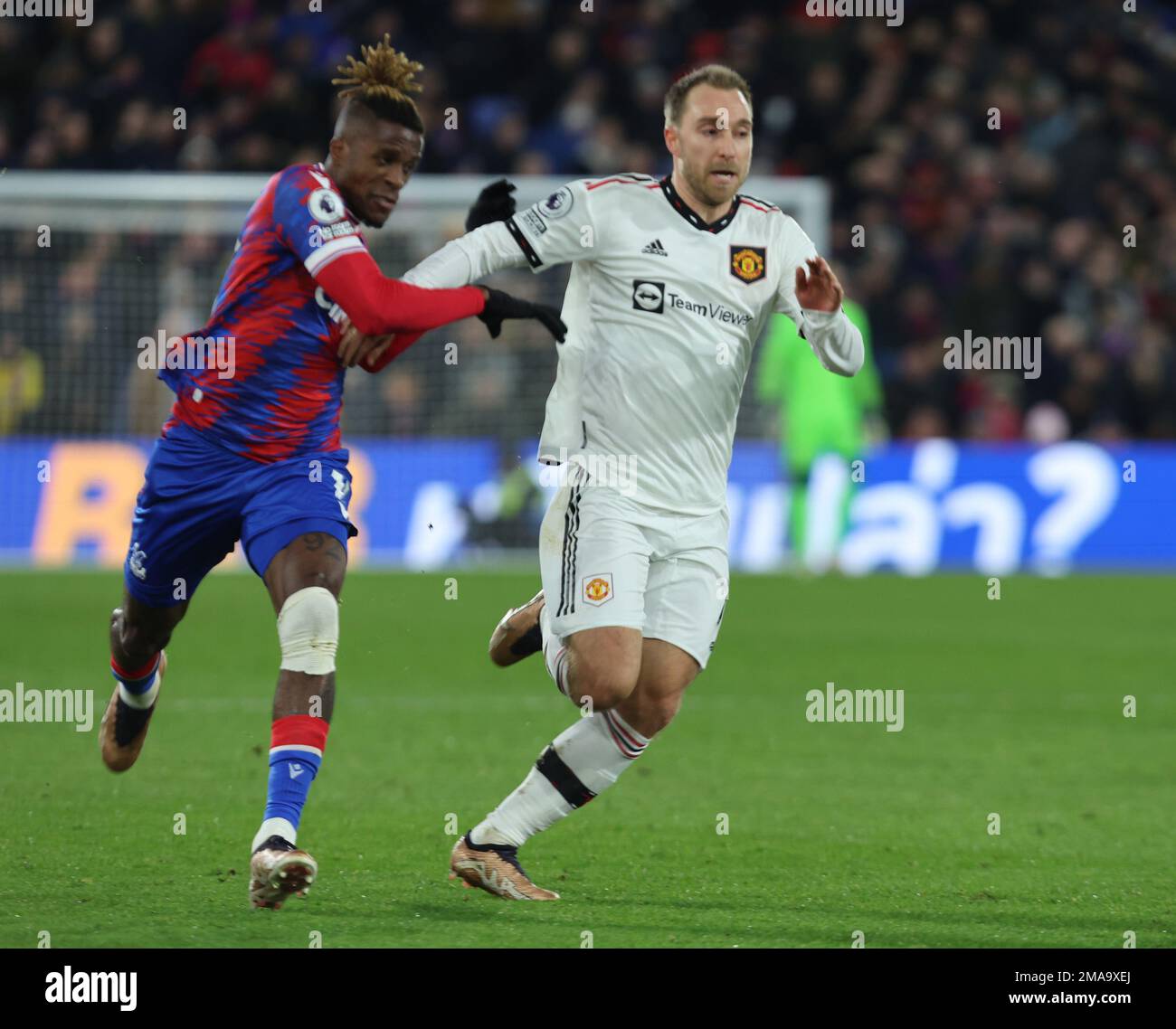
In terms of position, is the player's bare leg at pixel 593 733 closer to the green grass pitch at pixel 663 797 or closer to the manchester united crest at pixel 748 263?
the green grass pitch at pixel 663 797

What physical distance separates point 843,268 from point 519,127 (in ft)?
11.4

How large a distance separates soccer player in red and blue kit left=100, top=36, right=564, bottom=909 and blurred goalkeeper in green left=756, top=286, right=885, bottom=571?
1016 centimetres

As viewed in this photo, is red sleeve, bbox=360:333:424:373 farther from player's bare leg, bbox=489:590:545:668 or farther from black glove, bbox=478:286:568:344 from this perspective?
player's bare leg, bbox=489:590:545:668

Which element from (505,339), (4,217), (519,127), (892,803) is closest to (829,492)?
(505,339)

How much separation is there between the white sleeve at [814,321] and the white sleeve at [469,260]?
2.62 feet

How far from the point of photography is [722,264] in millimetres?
5840

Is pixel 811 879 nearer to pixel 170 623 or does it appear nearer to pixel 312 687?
pixel 312 687

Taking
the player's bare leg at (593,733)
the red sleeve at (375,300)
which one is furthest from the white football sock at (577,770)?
the red sleeve at (375,300)

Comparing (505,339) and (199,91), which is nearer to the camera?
(505,339)

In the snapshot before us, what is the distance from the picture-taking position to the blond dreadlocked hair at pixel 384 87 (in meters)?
5.66

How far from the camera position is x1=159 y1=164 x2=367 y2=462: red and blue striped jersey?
224 inches
